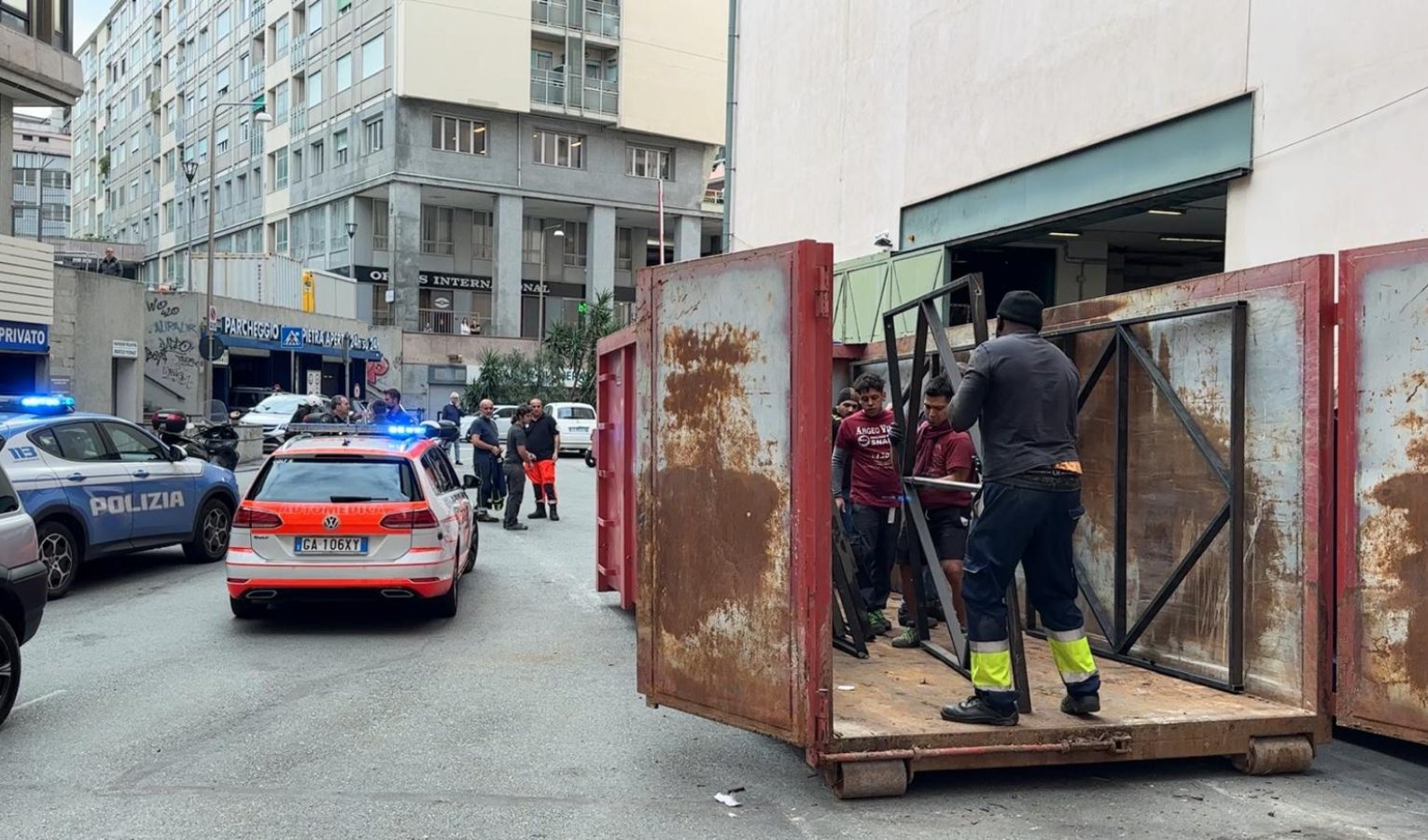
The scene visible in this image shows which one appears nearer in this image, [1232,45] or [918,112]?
[1232,45]

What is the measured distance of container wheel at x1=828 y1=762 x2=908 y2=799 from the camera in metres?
4.75

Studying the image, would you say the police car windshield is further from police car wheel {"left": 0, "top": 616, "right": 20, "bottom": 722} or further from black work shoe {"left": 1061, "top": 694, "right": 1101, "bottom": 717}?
black work shoe {"left": 1061, "top": 694, "right": 1101, "bottom": 717}

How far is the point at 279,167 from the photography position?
2293 inches

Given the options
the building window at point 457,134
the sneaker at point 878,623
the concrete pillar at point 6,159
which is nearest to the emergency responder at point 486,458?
the sneaker at point 878,623

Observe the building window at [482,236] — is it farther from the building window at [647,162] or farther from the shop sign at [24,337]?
the shop sign at [24,337]

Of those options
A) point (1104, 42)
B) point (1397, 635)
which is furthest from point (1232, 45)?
point (1397, 635)

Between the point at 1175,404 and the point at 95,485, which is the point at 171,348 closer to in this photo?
the point at 95,485

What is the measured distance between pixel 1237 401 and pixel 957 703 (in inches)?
82.2

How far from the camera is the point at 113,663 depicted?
7.39 meters

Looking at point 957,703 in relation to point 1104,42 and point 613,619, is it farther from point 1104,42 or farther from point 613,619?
point 1104,42

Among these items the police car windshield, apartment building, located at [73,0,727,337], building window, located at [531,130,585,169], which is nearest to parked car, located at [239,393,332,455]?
the police car windshield

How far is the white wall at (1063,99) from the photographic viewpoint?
31.3ft

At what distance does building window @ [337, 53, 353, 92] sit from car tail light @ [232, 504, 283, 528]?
157 ft

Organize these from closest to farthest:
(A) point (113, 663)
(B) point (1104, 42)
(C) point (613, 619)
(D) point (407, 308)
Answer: (A) point (113, 663)
(C) point (613, 619)
(B) point (1104, 42)
(D) point (407, 308)
